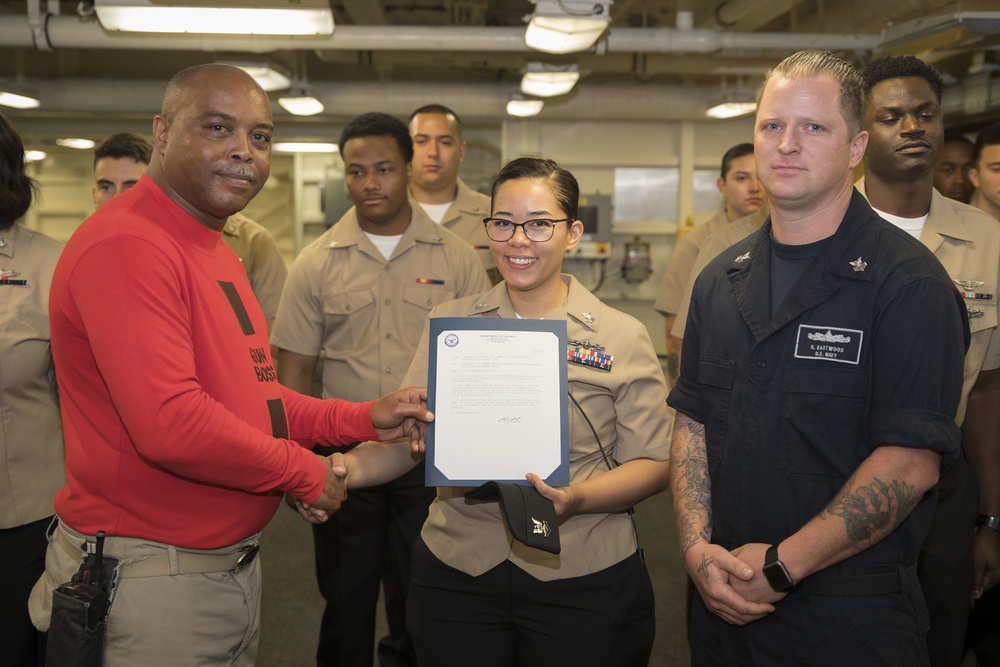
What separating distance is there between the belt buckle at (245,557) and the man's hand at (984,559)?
2.27 metres

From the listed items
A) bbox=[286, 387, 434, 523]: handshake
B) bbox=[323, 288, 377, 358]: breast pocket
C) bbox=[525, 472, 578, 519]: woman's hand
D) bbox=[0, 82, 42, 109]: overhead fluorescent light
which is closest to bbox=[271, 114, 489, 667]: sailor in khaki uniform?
bbox=[323, 288, 377, 358]: breast pocket

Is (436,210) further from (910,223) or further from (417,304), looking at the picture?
(910,223)

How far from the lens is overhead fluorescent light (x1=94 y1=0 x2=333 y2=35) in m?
3.84

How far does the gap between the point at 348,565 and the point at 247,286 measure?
58.2 inches

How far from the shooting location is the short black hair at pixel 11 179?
231cm

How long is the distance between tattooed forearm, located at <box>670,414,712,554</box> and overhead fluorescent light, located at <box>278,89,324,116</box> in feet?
19.8

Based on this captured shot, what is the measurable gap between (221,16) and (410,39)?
2.01m

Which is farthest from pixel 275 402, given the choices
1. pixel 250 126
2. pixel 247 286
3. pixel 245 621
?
pixel 250 126

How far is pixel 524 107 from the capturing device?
7.85m

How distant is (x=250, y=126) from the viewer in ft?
→ 6.06

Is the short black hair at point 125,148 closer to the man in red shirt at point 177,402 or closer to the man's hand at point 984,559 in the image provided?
the man in red shirt at point 177,402

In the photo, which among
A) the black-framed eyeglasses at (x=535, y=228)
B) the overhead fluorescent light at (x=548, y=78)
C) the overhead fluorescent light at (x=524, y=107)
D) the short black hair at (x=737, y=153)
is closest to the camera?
the black-framed eyeglasses at (x=535, y=228)

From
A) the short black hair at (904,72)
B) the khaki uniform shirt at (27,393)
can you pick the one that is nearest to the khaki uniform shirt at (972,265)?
the short black hair at (904,72)

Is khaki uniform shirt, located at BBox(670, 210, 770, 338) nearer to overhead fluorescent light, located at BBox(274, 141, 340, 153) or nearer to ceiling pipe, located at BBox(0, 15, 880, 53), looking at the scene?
ceiling pipe, located at BBox(0, 15, 880, 53)
